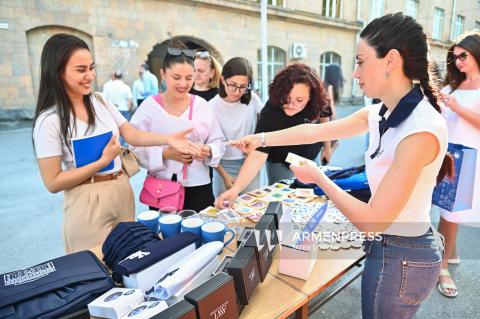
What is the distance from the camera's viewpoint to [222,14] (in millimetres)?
10336

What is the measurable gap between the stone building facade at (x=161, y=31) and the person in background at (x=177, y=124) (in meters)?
4.41

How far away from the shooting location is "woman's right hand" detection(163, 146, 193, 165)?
1.84 metres

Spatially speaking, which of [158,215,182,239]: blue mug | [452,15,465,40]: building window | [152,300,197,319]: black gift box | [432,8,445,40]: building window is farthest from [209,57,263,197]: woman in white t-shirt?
[452,15,465,40]: building window

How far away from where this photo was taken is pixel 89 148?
1567 mm

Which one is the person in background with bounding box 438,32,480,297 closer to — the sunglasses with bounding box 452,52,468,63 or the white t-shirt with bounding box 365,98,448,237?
the sunglasses with bounding box 452,52,468,63

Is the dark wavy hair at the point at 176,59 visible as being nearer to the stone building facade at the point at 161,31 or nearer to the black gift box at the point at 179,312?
the black gift box at the point at 179,312

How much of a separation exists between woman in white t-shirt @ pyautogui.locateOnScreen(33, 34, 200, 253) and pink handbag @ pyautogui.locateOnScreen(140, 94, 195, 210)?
0.23 metres

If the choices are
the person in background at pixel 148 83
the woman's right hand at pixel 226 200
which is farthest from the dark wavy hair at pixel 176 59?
the person in background at pixel 148 83

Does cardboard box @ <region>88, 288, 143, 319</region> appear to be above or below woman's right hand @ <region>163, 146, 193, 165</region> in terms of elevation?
below

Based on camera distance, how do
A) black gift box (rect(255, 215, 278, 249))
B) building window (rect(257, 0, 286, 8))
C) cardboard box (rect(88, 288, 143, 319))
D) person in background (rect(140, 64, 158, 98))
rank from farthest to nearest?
1. building window (rect(257, 0, 286, 8))
2. person in background (rect(140, 64, 158, 98))
3. black gift box (rect(255, 215, 278, 249))
4. cardboard box (rect(88, 288, 143, 319))

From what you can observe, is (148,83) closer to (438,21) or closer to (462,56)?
(462,56)

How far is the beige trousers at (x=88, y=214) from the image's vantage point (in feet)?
4.94

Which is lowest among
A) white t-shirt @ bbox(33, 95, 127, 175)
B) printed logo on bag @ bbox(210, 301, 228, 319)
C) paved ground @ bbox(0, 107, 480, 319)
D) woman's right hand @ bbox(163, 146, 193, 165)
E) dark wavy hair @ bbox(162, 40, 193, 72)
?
paved ground @ bbox(0, 107, 480, 319)

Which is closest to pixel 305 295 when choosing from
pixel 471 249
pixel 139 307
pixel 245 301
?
pixel 245 301
